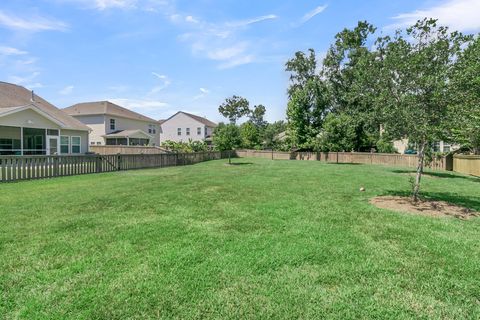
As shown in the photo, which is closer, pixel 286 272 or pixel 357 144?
pixel 286 272

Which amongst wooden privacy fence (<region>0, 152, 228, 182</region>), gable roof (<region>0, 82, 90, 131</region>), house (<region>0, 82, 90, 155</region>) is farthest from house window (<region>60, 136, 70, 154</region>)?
wooden privacy fence (<region>0, 152, 228, 182</region>)

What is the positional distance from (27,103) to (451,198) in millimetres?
27909

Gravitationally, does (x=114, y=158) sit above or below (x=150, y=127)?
below

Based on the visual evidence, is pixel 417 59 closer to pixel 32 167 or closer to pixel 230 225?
pixel 230 225

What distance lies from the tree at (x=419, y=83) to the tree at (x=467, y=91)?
172 millimetres

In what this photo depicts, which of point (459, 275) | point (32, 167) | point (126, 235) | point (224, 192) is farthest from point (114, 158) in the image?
point (459, 275)

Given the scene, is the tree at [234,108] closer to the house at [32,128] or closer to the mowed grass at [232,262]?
the house at [32,128]

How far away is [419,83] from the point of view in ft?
22.5

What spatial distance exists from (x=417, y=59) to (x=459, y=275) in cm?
524

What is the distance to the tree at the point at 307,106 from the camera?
1334 inches

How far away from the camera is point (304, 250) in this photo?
411 cm

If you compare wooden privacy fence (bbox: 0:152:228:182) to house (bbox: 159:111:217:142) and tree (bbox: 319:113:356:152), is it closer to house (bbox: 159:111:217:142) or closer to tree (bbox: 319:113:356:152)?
tree (bbox: 319:113:356:152)

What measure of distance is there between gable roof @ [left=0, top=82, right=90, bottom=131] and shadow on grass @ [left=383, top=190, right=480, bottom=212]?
22522mm

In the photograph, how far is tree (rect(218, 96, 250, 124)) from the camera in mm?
73375
